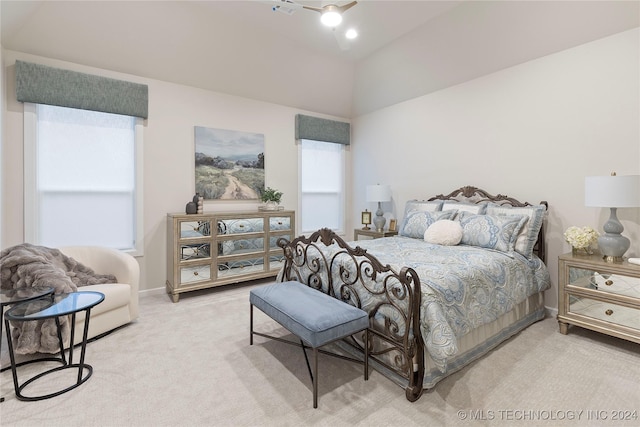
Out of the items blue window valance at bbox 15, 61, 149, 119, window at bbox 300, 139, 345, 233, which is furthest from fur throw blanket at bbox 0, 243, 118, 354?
window at bbox 300, 139, 345, 233

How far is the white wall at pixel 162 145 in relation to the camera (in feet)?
10.3

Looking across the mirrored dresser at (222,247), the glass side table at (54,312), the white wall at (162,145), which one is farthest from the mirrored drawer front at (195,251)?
the glass side table at (54,312)

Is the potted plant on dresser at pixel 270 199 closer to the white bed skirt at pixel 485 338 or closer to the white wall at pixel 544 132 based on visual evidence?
the white wall at pixel 544 132

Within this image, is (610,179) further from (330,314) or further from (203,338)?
(203,338)

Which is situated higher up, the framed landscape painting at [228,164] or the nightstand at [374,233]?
the framed landscape painting at [228,164]

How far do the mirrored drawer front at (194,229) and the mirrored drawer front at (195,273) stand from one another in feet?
1.32

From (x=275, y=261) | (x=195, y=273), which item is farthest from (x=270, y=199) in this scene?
(x=195, y=273)

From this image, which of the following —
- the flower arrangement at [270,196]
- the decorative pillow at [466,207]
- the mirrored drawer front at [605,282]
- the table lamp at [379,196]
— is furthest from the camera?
the table lamp at [379,196]

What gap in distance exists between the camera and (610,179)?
8.32 ft

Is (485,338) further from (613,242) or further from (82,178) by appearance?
(82,178)

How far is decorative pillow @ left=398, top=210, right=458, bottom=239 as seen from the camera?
3.67m

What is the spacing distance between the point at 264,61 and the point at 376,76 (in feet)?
5.68

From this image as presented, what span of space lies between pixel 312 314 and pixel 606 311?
2553 mm

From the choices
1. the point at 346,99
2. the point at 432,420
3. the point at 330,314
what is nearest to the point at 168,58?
the point at 346,99
